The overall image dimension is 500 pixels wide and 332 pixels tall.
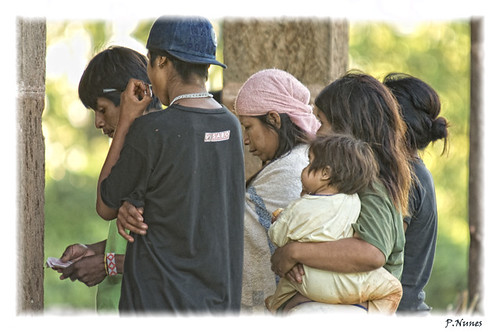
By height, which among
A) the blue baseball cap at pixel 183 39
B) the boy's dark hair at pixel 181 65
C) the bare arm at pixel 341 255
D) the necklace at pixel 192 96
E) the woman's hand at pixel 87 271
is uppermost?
the blue baseball cap at pixel 183 39

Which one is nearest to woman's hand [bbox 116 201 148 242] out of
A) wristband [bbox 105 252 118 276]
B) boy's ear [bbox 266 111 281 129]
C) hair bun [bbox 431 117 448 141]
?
wristband [bbox 105 252 118 276]

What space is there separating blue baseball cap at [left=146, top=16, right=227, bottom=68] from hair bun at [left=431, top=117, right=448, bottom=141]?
4.47 feet

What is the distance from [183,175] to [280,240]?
59 centimetres

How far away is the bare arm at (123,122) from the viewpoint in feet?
9.52

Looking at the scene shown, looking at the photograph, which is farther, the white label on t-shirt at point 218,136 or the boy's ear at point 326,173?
the boy's ear at point 326,173

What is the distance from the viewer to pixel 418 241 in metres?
3.60

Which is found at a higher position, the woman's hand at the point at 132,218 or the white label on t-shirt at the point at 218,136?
the white label on t-shirt at the point at 218,136

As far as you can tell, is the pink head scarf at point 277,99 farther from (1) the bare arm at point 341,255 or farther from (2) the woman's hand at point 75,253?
(2) the woman's hand at point 75,253

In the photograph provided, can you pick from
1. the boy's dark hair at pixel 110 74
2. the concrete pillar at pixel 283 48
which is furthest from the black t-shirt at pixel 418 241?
the concrete pillar at pixel 283 48

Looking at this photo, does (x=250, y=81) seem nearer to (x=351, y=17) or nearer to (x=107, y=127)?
(x=107, y=127)

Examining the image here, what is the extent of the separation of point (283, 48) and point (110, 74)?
191cm

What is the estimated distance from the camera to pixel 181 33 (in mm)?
2904

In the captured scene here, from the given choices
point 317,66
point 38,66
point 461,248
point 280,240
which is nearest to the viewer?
point 280,240

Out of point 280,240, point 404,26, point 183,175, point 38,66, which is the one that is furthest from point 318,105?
point 404,26
